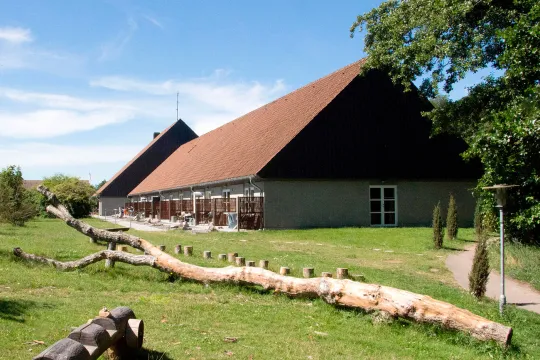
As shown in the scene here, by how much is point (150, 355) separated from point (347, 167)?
2324 cm

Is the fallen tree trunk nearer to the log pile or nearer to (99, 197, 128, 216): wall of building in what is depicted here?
the log pile

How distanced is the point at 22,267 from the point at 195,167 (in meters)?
28.6

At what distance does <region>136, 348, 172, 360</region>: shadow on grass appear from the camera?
224 inches

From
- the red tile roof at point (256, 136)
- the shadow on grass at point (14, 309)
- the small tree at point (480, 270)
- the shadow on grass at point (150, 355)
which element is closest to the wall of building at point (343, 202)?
the red tile roof at point (256, 136)

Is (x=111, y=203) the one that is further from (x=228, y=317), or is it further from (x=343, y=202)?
(x=228, y=317)

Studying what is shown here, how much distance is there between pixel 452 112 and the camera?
22.3 metres

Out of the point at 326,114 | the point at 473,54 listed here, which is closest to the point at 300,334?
the point at 473,54

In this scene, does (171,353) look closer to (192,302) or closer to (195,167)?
(192,302)

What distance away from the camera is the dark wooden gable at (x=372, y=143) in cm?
2741

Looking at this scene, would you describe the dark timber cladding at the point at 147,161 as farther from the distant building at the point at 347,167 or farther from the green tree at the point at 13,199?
the distant building at the point at 347,167

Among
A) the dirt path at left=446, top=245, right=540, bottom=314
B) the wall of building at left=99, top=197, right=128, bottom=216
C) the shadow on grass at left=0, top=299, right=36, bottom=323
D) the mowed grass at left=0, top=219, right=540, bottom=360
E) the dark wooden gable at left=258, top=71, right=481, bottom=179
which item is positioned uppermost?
the dark wooden gable at left=258, top=71, right=481, bottom=179

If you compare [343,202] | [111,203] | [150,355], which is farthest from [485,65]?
[111,203]

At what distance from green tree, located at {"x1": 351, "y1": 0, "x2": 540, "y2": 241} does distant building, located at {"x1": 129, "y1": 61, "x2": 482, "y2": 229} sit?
156 inches

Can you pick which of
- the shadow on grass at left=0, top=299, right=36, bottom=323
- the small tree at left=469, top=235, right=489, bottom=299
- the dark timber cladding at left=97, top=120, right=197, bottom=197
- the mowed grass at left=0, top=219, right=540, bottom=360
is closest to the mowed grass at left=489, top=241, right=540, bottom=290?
the mowed grass at left=0, top=219, right=540, bottom=360
